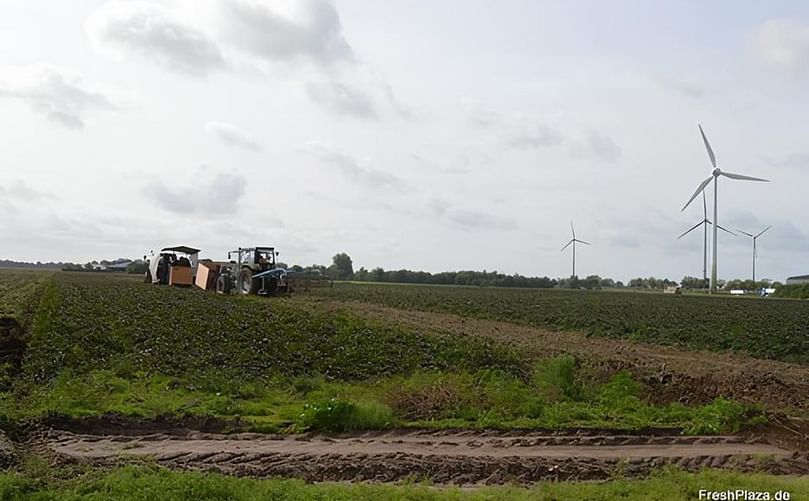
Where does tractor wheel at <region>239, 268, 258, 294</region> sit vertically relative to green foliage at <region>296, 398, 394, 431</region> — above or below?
above

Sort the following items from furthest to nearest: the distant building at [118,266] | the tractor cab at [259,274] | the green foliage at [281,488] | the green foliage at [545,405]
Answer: the distant building at [118,266], the tractor cab at [259,274], the green foliage at [545,405], the green foliage at [281,488]

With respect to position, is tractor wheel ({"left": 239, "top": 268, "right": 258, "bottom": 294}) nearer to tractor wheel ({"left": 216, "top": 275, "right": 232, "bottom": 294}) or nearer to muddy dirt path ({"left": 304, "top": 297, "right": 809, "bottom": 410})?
tractor wheel ({"left": 216, "top": 275, "right": 232, "bottom": 294})

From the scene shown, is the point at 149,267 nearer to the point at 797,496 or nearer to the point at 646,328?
the point at 646,328

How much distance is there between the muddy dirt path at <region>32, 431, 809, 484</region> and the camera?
9773 millimetres

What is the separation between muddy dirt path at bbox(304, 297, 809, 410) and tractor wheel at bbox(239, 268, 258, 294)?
43.0 feet

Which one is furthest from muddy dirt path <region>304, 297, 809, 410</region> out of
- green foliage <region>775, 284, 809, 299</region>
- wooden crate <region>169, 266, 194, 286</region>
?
green foliage <region>775, 284, 809, 299</region>

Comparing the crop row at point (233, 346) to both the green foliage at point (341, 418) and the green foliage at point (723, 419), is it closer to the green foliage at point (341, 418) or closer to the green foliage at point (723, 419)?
the green foliage at point (341, 418)

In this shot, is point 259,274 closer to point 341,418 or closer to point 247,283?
point 247,283

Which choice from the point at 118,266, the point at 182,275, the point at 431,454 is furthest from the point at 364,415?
the point at 118,266

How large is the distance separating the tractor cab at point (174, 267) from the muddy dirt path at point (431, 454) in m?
45.4

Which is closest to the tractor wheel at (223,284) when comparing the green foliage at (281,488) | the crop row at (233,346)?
the crop row at (233,346)

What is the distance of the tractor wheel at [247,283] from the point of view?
4547cm

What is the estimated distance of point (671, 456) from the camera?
11.1 m

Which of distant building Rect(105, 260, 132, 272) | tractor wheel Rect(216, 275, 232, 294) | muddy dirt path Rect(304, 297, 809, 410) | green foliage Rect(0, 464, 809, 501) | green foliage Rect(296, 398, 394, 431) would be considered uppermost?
distant building Rect(105, 260, 132, 272)
